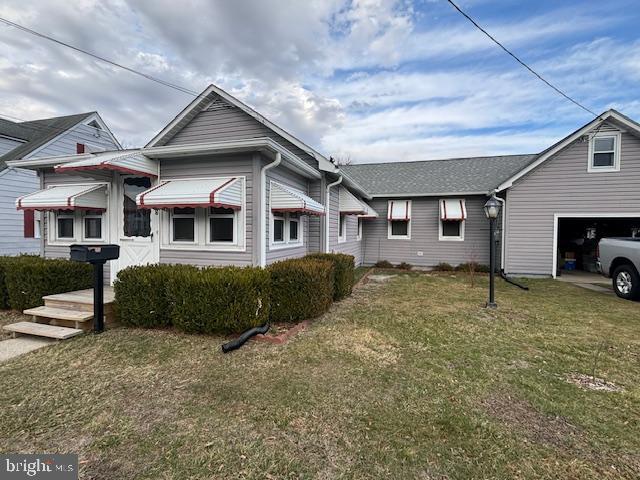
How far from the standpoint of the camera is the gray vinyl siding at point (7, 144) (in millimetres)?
14227

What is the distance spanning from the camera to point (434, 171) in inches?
630

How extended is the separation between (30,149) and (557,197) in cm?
2235

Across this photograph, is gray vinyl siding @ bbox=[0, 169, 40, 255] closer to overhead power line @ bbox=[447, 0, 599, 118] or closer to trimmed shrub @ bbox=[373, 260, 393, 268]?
trimmed shrub @ bbox=[373, 260, 393, 268]

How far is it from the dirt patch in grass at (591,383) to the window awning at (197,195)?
601 centimetres

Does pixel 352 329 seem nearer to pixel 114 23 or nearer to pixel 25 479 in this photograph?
pixel 25 479

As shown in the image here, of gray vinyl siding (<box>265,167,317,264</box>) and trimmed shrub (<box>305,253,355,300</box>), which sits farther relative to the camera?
trimmed shrub (<box>305,253,355,300</box>)

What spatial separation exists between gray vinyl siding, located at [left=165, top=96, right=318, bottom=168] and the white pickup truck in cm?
865

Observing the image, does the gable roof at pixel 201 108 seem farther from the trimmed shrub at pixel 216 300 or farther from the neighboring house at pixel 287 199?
the trimmed shrub at pixel 216 300

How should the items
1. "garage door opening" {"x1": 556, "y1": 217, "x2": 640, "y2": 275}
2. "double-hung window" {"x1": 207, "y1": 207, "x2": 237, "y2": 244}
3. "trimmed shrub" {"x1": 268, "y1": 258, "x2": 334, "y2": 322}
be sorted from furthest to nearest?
"garage door opening" {"x1": 556, "y1": 217, "x2": 640, "y2": 275}, "double-hung window" {"x1": 207, "y1": 207, "x2": 237, "y2": 244}, "trimmed shrub" {"x1": 268, "y1": 258, "x2": 334, "y2": 322}

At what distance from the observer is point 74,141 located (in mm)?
15641

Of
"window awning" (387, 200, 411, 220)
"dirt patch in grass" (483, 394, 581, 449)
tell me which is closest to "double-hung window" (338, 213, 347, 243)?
"window awning" (387, 200, 411, 220)

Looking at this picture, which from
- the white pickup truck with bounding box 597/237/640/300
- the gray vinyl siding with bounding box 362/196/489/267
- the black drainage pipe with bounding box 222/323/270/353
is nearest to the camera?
the black drainage pipe with bounding box 222/323/270/353

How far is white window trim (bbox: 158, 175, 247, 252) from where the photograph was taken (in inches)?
262

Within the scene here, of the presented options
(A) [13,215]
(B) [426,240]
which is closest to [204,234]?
(B) [426,240]
